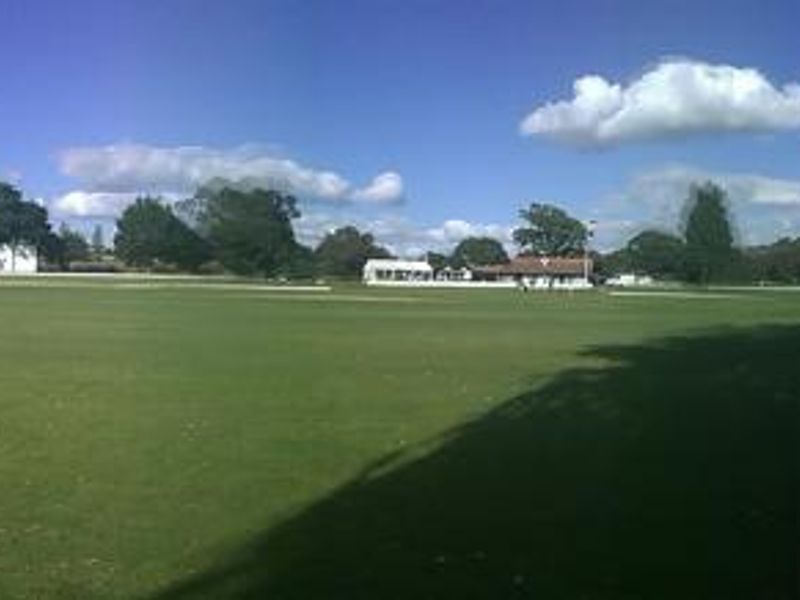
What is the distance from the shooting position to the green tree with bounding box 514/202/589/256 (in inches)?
7574

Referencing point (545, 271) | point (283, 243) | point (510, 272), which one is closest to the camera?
point (283, 243)

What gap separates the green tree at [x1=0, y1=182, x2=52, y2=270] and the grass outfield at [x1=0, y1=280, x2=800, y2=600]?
132 meters

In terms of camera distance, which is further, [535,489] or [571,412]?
[571,412]

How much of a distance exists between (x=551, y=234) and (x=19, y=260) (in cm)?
6471

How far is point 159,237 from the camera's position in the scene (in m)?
141

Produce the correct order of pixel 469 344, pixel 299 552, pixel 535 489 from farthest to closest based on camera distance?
pixel 469 344
pixel 535 489
pixel 299 552

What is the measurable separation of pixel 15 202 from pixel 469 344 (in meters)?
130

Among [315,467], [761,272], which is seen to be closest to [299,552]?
[315,467]

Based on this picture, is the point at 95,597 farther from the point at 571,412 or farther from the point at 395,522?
the point at 571,412

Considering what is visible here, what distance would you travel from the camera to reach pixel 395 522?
11.0 m

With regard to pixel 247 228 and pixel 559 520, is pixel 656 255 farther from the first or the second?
pixel 559 520

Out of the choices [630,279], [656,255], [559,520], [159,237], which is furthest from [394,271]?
Answer: [559,520]

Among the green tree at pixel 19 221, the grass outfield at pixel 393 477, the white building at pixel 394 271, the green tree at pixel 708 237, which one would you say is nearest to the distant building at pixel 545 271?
the white building at pixel 394 271

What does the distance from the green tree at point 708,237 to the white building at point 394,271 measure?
43196 mm
